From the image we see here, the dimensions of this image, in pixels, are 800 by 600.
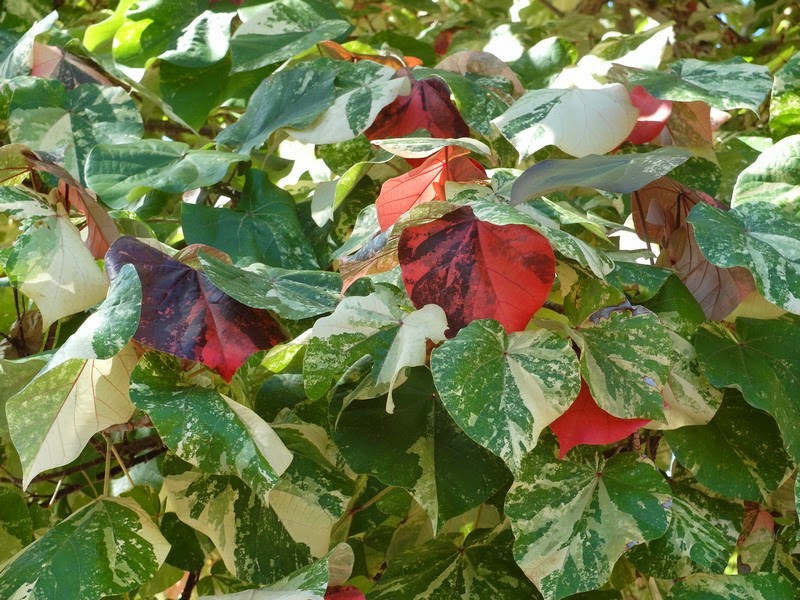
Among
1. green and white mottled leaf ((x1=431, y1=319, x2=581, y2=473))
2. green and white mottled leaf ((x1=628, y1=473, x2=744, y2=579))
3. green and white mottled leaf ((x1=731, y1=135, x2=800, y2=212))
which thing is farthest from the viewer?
green and white mottled leaf ((x1=731, y1=135, x2=800, y2=212))

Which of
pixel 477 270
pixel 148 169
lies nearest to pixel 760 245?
pixel 477 270

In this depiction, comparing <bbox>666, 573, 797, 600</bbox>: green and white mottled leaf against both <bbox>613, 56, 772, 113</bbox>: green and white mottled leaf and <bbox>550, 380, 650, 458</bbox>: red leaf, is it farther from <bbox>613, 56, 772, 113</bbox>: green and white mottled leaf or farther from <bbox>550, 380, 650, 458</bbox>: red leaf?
<bbox>613, 56, 772, 113</bbox>: green and white mottled leaf

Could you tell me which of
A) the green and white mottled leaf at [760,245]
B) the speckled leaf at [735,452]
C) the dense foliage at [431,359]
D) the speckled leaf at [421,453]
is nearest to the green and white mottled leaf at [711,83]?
the dense foliage at [431,359]

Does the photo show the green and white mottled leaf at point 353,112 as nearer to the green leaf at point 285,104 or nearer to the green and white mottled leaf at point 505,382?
the green leaf at point 285,104

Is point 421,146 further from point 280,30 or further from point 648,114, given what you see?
point 280,30

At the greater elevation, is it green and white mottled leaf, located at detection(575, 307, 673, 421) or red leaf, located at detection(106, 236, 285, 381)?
red leaf, located at detection(106, 236, 285, 381)

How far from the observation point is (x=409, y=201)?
731 mm

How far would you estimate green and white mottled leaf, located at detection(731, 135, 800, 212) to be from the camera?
77cm

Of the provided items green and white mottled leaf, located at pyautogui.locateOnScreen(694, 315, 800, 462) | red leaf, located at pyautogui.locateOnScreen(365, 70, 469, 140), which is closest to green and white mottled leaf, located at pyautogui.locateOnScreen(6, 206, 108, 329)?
red leaf, located at pyautogui.locateOnScreen(365, 70, 469, 140)

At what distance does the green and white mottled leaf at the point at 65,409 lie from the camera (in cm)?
60

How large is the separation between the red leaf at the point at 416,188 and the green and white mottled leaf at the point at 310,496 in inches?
7.6

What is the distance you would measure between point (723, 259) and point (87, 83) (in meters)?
0.76

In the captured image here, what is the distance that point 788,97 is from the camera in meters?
0.88

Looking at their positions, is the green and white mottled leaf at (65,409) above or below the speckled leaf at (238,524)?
above
